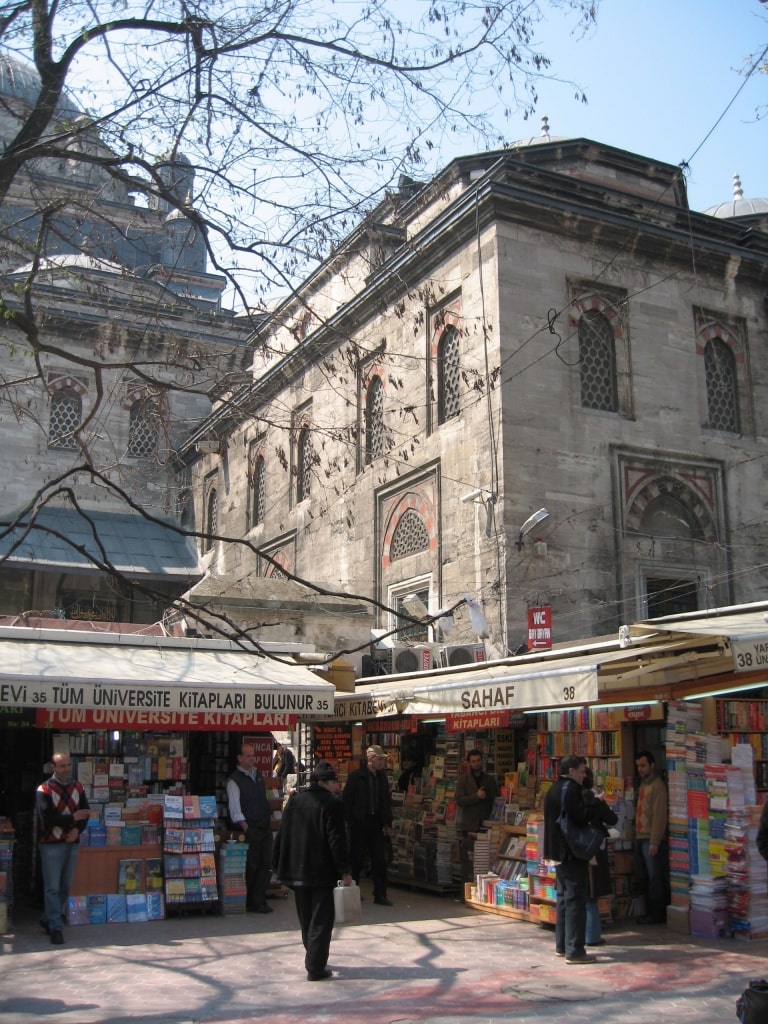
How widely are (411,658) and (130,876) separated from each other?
245 inches

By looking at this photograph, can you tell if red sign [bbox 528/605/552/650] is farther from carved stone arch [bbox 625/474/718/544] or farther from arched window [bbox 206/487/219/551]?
arched window [bbox 206/487/219/551]

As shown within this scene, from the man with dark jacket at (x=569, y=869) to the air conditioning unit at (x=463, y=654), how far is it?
6140mm

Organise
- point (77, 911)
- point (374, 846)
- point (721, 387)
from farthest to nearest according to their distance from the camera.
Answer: point (721, 387), point (374, 846), point (77, 911)

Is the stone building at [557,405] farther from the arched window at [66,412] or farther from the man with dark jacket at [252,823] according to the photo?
the arched window at [66,412]

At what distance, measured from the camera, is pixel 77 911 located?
28.7 feet

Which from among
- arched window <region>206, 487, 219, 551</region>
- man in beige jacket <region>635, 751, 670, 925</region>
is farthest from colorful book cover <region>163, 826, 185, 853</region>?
arched window <region>206, 487, 219, 551</region>

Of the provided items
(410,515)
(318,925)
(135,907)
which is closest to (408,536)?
(410,515)

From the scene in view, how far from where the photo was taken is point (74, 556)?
896 inches

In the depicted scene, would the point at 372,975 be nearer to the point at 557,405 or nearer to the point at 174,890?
the point at 174,890

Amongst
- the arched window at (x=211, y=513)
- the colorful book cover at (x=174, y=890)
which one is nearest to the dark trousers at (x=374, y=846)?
the colorful book cover at (x=174, y=890)

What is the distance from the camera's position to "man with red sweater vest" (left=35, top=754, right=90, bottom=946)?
8094mm

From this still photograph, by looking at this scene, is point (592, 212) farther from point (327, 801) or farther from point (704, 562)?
point (327, 801)

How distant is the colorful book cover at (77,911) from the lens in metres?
8.70

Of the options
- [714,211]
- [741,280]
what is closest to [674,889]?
[741,280]
